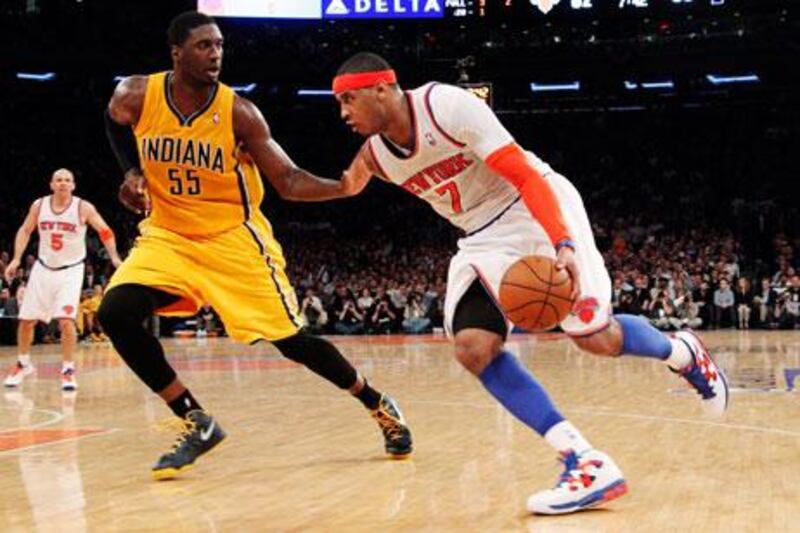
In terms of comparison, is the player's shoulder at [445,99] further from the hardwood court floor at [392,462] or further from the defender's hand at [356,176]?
the hardwood court floor at [392,462]

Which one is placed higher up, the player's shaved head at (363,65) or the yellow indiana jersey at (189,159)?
the player's shaved head at (363,65)

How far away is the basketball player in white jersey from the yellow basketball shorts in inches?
39.6

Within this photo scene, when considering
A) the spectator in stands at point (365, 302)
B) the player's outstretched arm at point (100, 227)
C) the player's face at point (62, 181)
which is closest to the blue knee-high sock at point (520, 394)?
the player's outstretched arm at point (100, 227)

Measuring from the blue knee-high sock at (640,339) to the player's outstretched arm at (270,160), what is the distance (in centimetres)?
143

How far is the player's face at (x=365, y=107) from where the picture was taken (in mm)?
4207

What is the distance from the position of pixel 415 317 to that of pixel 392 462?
16.0m

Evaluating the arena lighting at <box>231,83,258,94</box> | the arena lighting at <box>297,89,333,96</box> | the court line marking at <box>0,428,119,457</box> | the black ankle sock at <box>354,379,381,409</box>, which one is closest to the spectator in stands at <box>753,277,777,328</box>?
the arena lighting at <box>297,89,333,96</box>

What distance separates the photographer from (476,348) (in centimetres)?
412

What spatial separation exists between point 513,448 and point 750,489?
57.2 inches

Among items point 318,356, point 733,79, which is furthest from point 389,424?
point 733,79

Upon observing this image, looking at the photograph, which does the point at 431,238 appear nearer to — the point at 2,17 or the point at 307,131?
the point at 307,131

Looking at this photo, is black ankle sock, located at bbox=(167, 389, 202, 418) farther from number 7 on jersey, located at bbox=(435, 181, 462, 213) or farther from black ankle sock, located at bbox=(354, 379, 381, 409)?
number 7 on jersey, located at bbox=(435, 181, 462, 213)

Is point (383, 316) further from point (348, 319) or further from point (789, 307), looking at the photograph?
point (789, 307)

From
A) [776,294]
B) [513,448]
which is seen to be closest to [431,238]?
[776,294]
